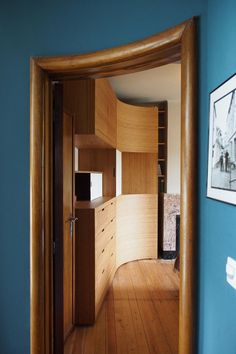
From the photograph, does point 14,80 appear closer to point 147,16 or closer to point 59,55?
point 59,55

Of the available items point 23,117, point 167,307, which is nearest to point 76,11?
point 23,117

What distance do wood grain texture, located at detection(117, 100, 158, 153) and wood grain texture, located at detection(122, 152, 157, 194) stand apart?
0.82ft

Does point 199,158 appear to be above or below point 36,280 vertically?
above

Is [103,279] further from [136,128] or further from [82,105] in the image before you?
[136,128]

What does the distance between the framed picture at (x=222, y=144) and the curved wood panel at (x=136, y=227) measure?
130 inches

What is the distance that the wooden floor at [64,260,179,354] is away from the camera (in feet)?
7.89

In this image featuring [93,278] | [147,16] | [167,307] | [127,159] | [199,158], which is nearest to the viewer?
[199,158]

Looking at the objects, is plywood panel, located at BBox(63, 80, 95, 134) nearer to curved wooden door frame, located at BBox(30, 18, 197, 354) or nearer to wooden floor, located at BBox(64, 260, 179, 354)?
curved wooden door frame, located at BBox(30, 18, 197, 354)

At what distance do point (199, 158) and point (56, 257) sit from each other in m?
1.04

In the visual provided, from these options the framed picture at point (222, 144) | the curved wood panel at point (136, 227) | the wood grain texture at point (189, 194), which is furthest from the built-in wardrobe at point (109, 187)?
the framed picture at point (222, 144)

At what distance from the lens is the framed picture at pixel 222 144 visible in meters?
0.97

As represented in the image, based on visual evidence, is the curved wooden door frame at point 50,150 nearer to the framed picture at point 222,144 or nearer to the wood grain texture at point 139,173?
the framed picture at point 222,144

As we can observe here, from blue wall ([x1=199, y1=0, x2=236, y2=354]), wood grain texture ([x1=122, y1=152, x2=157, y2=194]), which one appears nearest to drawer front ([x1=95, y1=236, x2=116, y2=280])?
wood grain texture ([x1=122, y1=152, x2=157, y2=194])

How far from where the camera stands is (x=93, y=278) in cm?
273
